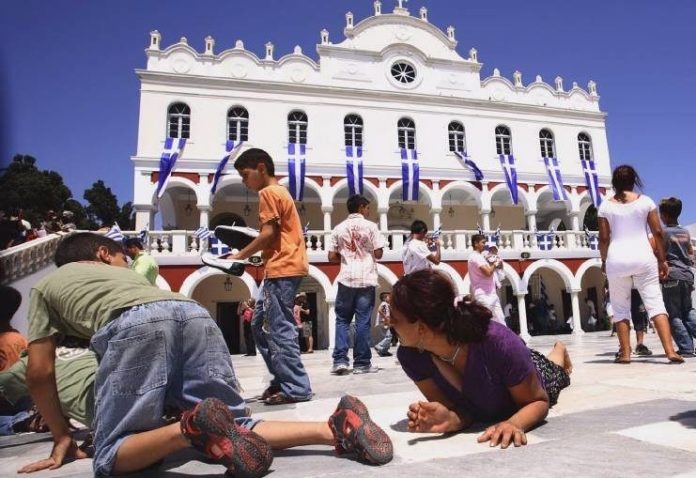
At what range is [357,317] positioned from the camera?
189 inches

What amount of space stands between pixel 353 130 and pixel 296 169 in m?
3.27

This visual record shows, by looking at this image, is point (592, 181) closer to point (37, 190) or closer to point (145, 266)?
point (145, 266)

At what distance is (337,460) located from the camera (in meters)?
1.84

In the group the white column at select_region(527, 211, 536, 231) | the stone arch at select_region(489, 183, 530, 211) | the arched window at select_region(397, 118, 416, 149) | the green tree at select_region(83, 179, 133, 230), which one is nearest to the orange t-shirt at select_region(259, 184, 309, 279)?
the arched window at select_region(397, 118, 416, 149)

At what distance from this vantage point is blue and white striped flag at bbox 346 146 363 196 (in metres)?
18.1

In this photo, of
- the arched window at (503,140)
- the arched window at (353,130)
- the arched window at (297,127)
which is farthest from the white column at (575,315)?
the arched window at (297,127)

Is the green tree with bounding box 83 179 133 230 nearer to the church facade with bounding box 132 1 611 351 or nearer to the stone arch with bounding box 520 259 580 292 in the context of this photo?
the church facade with bounding box 132 1 611 351

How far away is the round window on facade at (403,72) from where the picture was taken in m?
20.2

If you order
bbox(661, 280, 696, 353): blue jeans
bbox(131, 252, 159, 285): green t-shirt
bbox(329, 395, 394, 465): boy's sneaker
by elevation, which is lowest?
bbox(329, 395, 394, 465): boy's sneaker

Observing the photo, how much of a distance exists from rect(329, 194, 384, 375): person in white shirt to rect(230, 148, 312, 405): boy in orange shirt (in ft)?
4.03

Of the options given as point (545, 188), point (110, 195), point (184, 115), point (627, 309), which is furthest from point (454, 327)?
point (110, 195)

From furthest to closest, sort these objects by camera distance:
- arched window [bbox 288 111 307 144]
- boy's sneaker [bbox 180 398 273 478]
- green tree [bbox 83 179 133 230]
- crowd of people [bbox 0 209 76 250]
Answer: green tree [bbox 83 179 133 230] → arched window [bbox 288 111 307 144] → crowd of people [bbox 0 209 76 250] → boy's sneaker [bbox 180 398 273 478]

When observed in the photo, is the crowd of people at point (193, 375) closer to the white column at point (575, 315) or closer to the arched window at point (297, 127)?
the arched window at point (297, 127)

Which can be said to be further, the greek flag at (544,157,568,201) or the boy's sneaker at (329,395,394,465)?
the greek flag at (544,157,568,201)
